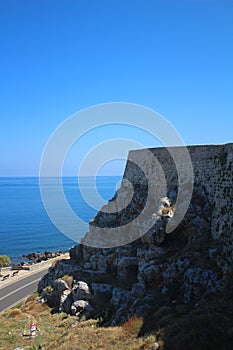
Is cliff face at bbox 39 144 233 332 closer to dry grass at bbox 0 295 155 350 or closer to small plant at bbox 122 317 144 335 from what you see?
small plant at bbox 122 317 144 335

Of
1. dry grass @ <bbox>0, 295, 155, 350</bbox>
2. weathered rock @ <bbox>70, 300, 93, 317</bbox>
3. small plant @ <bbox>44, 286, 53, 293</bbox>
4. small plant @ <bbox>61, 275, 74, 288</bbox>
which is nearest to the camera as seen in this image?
dry grass @ <bbox>0, 295, 155, 350</bbox>

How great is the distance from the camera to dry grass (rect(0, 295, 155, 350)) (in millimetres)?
14062

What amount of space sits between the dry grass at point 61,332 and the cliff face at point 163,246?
134cm

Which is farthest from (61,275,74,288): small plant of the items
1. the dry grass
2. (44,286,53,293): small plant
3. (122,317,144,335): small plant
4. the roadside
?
the roadside

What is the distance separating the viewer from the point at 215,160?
2134 cm

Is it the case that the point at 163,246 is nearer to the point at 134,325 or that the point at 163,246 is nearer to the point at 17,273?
the point at 134,325

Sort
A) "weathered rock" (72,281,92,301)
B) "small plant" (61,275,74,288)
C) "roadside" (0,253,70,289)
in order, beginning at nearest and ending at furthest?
"weathered rock" (72,281,92,301)
"small plant" (61,275,74,288)
"roadside" (0,253,70,289)

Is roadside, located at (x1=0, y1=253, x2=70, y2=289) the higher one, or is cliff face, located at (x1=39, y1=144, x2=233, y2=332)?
cliff face, located at (x1=39, y1=144, x2=233, y2=332)

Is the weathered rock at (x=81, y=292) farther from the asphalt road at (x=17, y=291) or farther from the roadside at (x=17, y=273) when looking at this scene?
the roadside at (x=17, y=273)

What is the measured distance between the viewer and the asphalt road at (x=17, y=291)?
103 feet

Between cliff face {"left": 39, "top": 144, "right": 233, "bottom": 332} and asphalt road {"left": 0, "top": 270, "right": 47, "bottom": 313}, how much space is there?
11.0 ft

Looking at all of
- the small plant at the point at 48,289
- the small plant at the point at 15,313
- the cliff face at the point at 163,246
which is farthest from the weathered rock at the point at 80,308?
the small plant at the point at 48,289

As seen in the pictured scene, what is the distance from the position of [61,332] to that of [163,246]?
8172 millimetres

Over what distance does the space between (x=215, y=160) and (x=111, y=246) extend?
1115cm
